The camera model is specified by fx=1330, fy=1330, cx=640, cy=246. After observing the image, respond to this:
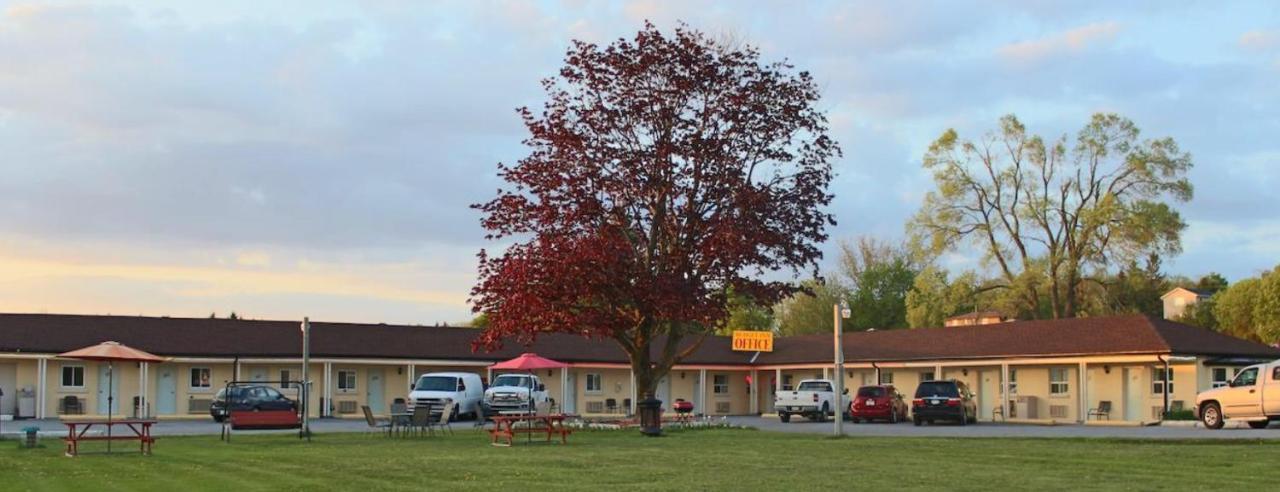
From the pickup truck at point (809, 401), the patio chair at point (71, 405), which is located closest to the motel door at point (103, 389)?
the patio chair at point (71, 405)

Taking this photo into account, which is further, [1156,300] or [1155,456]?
[1156,300]

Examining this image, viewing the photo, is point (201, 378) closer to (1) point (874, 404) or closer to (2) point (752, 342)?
(2) point (752, 342)

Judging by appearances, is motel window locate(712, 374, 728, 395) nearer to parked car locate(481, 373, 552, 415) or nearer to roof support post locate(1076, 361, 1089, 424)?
parked car locate(481, 373, 552, 415)

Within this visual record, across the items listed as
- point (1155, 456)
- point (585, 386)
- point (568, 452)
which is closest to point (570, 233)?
point (568, 452)

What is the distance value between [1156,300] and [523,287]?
59835mm

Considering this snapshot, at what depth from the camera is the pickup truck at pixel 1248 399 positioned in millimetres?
31031

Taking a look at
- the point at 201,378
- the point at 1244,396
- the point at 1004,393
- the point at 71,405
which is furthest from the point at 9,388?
the point at 1244,396

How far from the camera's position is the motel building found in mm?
41031

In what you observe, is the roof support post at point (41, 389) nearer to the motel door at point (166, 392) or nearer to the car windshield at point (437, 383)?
the motel door at point (166, 392)

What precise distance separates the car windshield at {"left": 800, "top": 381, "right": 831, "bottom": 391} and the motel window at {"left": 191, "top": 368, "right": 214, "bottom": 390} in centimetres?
2063

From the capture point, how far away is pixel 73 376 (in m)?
44.5

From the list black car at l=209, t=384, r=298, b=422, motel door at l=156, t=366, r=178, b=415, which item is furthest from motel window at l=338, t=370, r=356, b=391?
black car at l=209, t=384, r=298, b=422

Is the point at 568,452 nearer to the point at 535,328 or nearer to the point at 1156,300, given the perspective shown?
the point at 535,328

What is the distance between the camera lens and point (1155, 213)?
2240 inches
